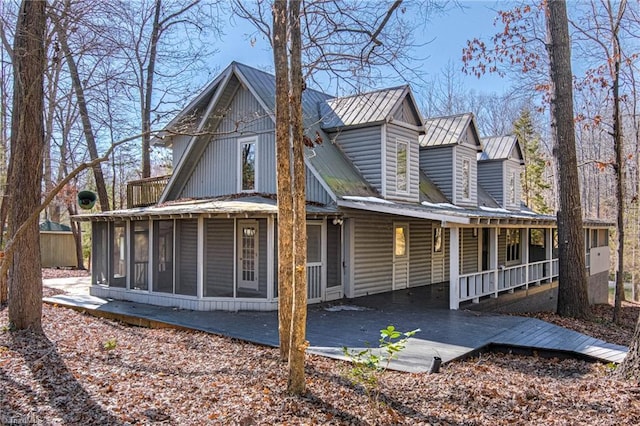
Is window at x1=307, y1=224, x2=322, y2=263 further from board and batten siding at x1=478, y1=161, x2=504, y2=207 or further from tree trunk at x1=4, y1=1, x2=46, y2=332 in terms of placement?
board and batten siding at x1=478, y1=161, x2=504, y2=207

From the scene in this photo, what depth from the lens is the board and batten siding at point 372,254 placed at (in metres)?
12.4

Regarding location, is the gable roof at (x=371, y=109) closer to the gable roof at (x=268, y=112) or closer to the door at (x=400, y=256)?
the gable roof at (x=268, y=112)

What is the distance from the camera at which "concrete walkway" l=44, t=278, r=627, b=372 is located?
706 cm

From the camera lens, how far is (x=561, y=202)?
11703mm

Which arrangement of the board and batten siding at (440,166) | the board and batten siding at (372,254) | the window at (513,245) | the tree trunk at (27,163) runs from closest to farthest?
the tree trunk at (27,163) → the board and batten siding at (372,254) → the board and batten siding at (440,166) → the window at (513,245)

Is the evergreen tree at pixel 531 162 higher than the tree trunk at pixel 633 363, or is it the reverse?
the evergreen tree at pixel 531 162

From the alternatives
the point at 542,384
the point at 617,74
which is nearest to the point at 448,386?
the point at 542,384

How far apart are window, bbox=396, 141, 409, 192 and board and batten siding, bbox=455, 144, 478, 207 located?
10.1 ft

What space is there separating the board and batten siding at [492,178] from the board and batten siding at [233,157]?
10609mm

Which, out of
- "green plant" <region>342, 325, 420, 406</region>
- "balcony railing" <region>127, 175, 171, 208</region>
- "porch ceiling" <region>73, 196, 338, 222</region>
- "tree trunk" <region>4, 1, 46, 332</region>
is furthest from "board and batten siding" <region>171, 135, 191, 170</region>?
"green plant" <region>342, 325, 420, 406</region>

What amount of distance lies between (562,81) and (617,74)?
1892mm

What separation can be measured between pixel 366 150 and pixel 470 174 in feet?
17.8

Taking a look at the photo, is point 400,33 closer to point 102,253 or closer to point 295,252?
point 295,252

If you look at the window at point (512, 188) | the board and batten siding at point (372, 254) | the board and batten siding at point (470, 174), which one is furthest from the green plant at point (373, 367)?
the window at point (512, 188)
